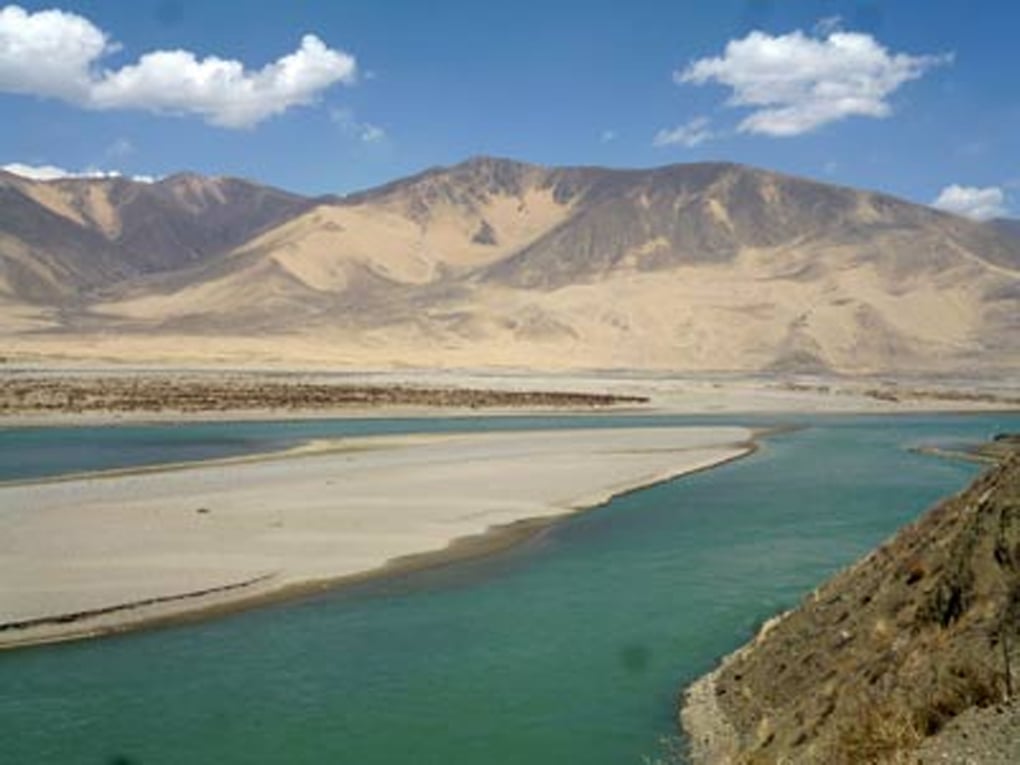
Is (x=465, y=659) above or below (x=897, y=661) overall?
below

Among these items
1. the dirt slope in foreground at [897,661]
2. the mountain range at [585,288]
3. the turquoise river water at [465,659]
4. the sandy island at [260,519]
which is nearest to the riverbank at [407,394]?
the sandy island at [260,519]

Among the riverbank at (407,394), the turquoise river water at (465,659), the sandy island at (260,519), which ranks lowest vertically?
the turquoise river water at (465,659)

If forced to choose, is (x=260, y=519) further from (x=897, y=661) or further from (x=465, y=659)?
(x=897, y=661)

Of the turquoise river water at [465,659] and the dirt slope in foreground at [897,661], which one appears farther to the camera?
the turquoise river water at [465,659]

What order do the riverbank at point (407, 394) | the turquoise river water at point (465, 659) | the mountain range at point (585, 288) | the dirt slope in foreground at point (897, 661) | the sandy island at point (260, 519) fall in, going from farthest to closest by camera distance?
the mountain range at point (585, 288)
the riverbank at point (407, 394)
the sandy island at point (260, 519)
the turquoise river water at point (465, 659)
the dirt slope in foreground at point (897, 661)

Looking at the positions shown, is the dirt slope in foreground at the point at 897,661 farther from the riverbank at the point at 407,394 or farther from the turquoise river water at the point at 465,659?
the riverbank at the point at 407,394

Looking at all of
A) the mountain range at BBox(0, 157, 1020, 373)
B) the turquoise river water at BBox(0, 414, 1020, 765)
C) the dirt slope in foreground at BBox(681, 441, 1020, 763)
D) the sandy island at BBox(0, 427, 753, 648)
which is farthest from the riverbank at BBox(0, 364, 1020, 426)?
the dirt slope in foreground at BBox(681, 441, 1020, 763)

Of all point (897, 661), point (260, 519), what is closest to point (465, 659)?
point (897, 661)
